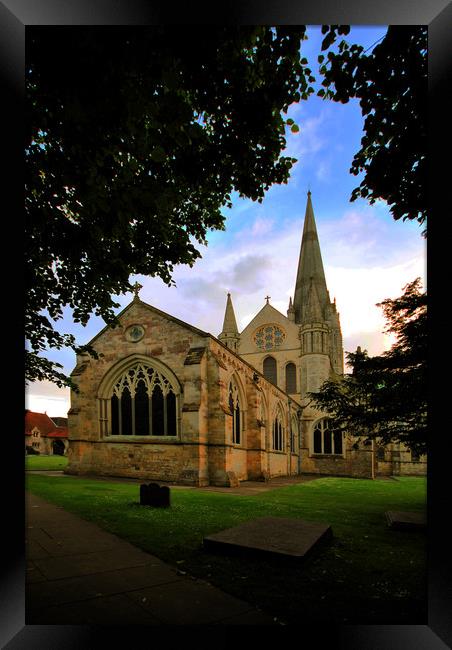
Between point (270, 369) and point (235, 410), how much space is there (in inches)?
704

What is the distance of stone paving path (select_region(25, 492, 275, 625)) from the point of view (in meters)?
2.97

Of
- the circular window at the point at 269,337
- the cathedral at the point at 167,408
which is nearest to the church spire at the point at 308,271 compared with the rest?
the circular window at the point at 269,337

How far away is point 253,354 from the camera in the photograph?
122ft

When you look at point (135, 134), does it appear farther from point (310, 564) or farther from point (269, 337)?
point (269, 337)

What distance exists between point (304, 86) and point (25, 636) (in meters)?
5.72

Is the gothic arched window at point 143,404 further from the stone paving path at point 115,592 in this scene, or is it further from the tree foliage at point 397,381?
the stone paving path at point 115,592

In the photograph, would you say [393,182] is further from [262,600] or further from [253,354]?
[253,354]

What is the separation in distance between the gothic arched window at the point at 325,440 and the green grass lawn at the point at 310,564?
2124 cm

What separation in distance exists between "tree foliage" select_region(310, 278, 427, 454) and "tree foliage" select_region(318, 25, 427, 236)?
2623 mm

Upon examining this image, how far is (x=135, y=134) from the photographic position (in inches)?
168

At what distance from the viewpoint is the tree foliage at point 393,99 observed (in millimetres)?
3725

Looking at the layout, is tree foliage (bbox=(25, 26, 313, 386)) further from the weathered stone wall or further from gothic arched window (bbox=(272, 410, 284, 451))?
gothic arched window (bbox=(272, 410, 284, 451))

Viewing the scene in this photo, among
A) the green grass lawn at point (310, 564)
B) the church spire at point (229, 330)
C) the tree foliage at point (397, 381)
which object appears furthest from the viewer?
the church spire at point (229, 330)
